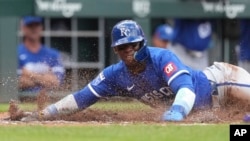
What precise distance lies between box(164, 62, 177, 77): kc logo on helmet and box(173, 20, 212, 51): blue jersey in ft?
22.1

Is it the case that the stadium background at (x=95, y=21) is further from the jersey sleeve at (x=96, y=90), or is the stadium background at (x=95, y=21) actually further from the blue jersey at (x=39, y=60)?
the jersey sleeve at (x=96, y=90)

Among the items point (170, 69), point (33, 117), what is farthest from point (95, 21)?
point (170, 69)

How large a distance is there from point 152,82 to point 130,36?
2.08 ft

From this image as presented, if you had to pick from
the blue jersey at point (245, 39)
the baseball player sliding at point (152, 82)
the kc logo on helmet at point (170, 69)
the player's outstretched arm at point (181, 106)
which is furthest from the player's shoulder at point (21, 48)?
the player's outstretched arm at point (181, 106)

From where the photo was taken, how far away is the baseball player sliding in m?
11.0

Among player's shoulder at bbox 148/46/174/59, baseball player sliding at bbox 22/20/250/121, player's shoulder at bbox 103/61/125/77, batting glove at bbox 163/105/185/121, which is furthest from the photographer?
player's shoulder at bbox 103/61/125/77

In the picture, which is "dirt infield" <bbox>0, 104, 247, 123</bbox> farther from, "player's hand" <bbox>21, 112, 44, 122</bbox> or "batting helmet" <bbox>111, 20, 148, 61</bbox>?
"batting helmet" <bbox>111, 20, 148, 61</bbox>

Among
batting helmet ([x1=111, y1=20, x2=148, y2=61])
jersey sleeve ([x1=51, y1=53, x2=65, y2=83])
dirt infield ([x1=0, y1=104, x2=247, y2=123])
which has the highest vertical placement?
batting helmet ([x1=111, y1=20, x2=148, y2=61])

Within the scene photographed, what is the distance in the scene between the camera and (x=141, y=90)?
38.1ft

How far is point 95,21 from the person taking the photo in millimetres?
17859

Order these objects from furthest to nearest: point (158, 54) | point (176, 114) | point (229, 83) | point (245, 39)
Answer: point (245, 39) → point (229, 83) → point (158, 54) → point (176, 114)

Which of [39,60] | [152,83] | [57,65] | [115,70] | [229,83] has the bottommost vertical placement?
[57,65]

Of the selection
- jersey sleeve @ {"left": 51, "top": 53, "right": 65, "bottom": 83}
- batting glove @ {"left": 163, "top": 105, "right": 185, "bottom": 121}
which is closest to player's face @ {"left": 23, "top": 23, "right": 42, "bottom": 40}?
jersey sleeve @ {"left": 51, "top": 53, "right": 65, "bottom": 83}

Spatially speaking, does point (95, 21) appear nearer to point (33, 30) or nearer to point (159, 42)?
point (159, 42)
